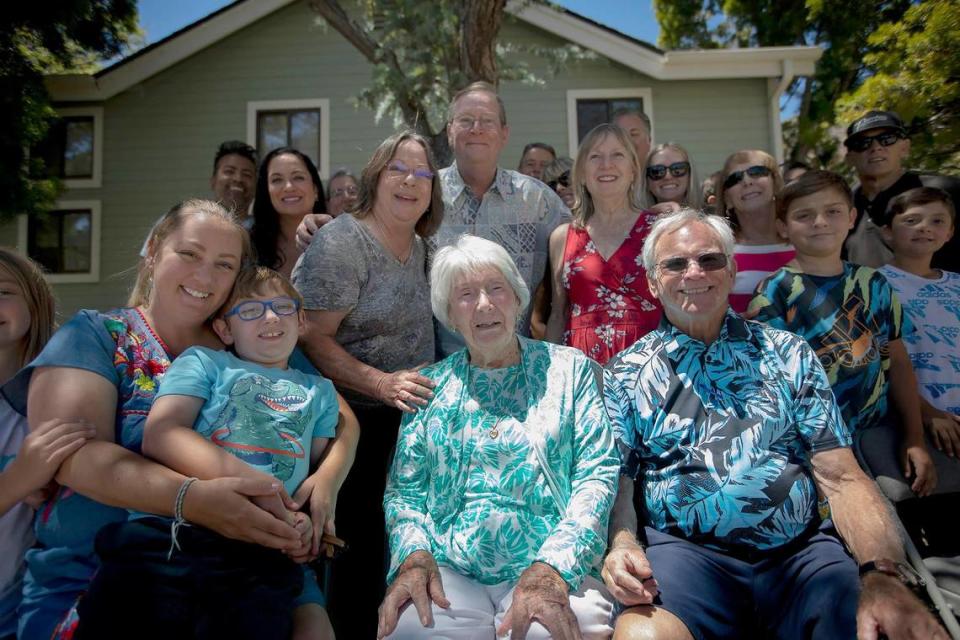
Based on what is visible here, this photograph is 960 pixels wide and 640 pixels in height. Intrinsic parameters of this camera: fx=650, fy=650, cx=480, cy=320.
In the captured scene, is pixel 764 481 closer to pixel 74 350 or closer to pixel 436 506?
pixel 436 506

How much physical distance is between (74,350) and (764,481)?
2.41 m

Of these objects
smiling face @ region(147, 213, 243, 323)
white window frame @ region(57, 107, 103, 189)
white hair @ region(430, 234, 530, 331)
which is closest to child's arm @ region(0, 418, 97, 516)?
smiling face @ region(147, 213, 243, 323)

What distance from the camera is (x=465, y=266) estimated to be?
2.58 meters

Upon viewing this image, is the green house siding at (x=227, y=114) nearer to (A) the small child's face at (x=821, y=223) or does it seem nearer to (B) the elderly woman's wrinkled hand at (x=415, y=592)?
(A) the small child's face at (x=821, y=223)

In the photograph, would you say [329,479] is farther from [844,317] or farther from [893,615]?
[844,317]

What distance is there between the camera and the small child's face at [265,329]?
97.2 inches

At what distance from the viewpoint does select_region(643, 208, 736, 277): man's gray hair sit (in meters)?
2.55

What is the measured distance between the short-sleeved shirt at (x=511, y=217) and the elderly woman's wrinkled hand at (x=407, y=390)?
3.69ft

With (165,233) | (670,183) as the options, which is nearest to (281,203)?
(165,233)

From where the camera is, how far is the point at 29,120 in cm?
871

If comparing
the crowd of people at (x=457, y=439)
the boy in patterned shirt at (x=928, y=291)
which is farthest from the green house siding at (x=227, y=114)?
the crowd of people at (x=457, y=439)

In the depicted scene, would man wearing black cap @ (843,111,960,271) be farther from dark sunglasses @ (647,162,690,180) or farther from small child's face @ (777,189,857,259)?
small child's face @ (777,189,857,259)

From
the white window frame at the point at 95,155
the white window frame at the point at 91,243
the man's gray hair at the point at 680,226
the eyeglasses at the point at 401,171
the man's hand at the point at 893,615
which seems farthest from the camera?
the white window frame at the point at 95,155

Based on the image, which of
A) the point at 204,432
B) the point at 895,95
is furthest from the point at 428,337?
the point at 895,95
